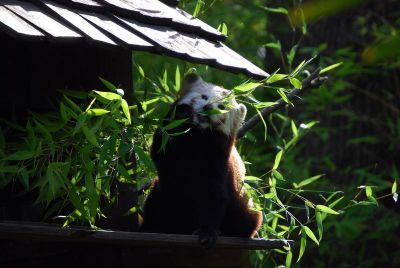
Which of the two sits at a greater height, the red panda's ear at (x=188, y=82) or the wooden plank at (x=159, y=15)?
the wooden plank at (x=159, y=15)

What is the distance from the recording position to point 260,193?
12.7 feet

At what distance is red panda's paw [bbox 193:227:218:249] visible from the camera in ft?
10.9

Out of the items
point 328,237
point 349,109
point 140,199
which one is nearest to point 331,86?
point 349,109

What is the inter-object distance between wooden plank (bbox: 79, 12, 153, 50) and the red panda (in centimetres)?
67

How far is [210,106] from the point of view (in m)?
3.48

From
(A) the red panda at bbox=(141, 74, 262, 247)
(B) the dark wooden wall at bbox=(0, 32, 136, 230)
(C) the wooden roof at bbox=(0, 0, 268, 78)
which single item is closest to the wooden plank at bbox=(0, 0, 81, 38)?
(C) the wooden roof at bbox=(0, 0, 268, 78)

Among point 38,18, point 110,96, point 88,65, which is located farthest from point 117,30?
point 88,65

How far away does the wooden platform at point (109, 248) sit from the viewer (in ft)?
8.96

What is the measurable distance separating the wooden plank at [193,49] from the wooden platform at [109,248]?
720 millimetres

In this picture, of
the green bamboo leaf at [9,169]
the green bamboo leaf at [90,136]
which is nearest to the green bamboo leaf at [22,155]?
the green bamboo leaf at [9,169]

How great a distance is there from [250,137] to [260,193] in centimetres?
52

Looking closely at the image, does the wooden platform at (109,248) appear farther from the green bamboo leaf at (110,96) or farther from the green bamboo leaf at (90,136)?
the green bamboo leaf at (110,96)

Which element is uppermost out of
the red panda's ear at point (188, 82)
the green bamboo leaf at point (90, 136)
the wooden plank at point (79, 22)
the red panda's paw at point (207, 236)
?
the wooden plank at point (79, 22)

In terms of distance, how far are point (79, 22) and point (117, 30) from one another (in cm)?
18
